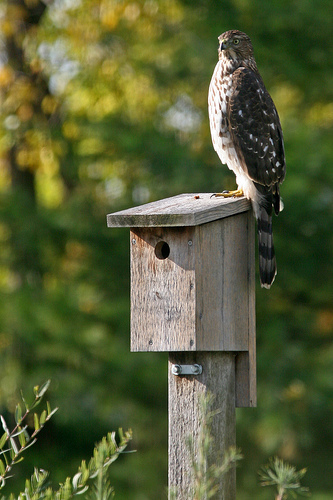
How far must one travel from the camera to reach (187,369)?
2.60m

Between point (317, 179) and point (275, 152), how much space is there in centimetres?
299

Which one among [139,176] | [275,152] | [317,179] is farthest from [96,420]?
[275,152]

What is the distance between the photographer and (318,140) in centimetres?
657

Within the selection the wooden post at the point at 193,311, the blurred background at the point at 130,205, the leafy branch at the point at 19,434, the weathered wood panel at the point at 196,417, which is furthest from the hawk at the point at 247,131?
the blurred background at the point at 130,205

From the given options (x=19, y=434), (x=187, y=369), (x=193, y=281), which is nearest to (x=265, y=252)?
(x=193, y=281)

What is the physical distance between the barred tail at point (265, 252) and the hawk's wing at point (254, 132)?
0.22m

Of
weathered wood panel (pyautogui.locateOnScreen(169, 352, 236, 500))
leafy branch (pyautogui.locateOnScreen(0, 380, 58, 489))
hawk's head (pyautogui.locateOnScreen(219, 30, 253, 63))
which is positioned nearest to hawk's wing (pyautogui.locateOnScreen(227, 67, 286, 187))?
hawk's head (pyautogui.locateOnScreen(219, 30, 253, 63))

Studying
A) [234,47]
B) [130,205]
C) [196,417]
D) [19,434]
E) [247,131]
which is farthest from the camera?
[130,205]

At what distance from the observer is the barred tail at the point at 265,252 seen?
3072 millimetres

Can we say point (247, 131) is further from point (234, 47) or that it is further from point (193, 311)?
point (193, 311)

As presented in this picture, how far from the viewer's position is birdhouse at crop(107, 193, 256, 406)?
262 centimetres

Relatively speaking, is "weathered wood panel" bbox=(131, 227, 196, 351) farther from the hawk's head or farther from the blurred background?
the blurred background

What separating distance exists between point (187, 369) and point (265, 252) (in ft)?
2.41

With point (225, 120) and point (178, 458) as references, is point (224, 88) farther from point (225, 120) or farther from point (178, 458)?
point (178, 458)
